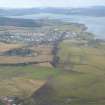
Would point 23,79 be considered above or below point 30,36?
below

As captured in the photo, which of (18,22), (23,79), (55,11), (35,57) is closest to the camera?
(23,79)

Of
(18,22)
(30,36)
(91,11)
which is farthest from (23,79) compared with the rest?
(91,11)

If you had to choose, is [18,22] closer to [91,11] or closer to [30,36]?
[30,36]

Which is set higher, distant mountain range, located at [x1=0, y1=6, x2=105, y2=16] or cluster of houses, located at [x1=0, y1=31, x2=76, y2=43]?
distant mountain range, located at [x1=0, y1=6, x2=105, y2=16]

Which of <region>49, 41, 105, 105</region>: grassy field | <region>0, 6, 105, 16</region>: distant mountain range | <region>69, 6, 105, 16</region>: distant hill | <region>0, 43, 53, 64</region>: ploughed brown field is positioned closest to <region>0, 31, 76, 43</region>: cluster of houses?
<region>0, 43, 53, 64</region>: ploughed brown field

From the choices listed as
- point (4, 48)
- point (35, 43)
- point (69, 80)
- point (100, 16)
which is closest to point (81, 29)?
point (100, 16)

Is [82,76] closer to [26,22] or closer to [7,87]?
[7,87]

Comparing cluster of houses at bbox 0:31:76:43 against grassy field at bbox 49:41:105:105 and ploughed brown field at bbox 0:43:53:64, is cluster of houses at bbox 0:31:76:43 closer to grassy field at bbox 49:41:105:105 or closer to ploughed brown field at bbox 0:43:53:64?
ploughed brown field at bbox 0:43:53:64

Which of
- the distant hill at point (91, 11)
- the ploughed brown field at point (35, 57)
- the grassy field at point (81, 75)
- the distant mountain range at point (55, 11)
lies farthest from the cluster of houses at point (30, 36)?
the distant hill at point (91, 11)
